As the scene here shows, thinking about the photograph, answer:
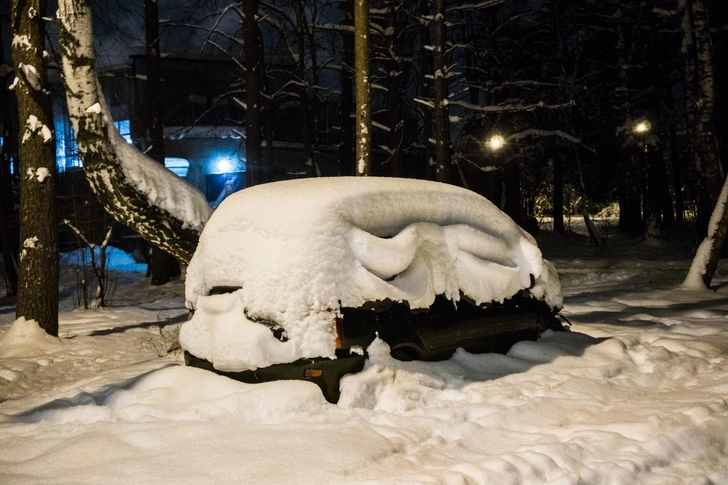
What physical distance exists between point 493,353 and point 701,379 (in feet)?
6.76

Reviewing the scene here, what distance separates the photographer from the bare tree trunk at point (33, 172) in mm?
10141

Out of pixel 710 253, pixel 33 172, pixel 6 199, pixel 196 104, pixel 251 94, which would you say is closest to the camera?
pixel 33 172

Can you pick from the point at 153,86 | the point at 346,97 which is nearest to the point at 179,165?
the point at 346,97

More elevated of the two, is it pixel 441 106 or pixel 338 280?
pixel 441 106

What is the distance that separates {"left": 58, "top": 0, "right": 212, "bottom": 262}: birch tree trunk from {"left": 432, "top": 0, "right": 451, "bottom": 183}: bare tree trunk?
7800 mm

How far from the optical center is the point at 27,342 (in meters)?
9.85

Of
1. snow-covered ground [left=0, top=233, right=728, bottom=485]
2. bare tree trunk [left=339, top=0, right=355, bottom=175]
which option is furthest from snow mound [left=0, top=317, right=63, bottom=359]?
bare tree trunk [left=339, top=0, right=355, bottom=175]

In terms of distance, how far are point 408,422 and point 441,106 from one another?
1183cm

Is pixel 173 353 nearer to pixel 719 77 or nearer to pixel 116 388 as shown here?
pixel 116 388

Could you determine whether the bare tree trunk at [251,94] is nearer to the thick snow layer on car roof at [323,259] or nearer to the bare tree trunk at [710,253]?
the bare tree trunk at [710,253]

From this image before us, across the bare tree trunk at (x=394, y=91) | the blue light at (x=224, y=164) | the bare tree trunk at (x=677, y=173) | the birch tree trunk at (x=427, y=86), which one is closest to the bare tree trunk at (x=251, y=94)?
the bare tree trunk at (x=394, y=91)

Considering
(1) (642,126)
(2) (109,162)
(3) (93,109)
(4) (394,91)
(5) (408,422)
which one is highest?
(4) (394,91)

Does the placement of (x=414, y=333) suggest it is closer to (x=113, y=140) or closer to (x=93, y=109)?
(x=113, y=140)

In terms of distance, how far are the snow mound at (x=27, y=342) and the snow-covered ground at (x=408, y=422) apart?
108 cm
